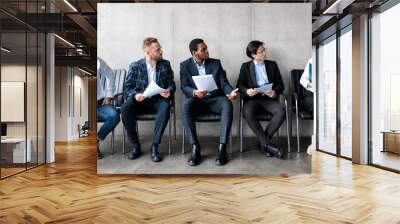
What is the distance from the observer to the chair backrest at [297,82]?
5184 millimetres

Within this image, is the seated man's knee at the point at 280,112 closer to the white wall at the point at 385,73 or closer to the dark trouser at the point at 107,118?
the white wall at the point at 385,73

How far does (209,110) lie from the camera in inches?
202

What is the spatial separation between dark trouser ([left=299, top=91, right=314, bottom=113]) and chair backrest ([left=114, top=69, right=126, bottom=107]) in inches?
96.0

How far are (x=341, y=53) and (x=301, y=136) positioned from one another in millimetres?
3441

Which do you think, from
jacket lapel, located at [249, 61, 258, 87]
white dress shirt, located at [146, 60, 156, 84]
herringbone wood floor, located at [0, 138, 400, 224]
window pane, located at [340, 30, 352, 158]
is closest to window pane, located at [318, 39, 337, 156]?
window pane, located at [340, 30, 352, 158]

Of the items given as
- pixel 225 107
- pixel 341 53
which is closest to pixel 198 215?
pixel 225 107

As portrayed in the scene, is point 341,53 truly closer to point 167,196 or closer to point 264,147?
point 264,147

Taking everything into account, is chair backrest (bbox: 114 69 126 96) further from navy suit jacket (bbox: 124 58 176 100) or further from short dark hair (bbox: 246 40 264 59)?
short dark hair (bbox: 246 40 264 59)

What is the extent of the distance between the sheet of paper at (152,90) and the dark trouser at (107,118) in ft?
1.72

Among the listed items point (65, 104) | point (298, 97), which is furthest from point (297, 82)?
point (65, 104)

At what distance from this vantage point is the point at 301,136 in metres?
5.22

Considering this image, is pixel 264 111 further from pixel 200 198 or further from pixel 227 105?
pixel 200 198

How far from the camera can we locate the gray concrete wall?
5.24m

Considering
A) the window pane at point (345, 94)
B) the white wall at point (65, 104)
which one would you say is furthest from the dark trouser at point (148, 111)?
the white wall at point (65, 104)
